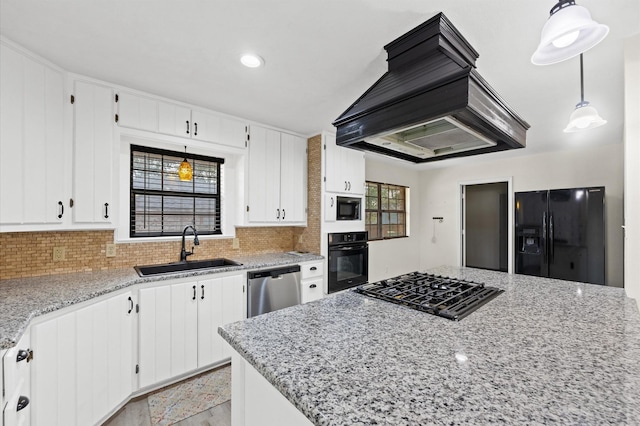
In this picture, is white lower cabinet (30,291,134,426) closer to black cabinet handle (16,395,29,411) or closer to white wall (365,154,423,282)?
black cabinet handle (16,395,29,411)

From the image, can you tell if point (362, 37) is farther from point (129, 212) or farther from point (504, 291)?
point (129, 212)

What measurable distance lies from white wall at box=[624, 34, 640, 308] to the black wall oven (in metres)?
2.41

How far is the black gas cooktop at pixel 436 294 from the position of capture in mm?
1324

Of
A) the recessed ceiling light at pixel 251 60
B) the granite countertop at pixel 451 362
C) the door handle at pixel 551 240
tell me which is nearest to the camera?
the granite countertop at pixel 451 362

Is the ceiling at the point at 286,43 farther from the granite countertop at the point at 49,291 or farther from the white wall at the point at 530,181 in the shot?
the white wall at the point at 530,181

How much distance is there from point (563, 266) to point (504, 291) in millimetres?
2788

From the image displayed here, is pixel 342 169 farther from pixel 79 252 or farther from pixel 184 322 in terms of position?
pixel 79 252

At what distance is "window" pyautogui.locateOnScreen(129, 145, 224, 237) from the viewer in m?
2.60

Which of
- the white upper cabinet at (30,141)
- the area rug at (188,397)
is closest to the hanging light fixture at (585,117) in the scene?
the area rug at (188,397)

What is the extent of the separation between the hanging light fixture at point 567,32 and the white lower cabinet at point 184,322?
2568 mm

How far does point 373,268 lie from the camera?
15.6ft

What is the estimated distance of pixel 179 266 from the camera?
272 centimetres

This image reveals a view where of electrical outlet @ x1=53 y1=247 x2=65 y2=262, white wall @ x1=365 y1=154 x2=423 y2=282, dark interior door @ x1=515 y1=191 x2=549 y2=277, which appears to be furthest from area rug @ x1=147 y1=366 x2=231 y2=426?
dark interior door @ x1=515 y1=191 x2=549 y2=277

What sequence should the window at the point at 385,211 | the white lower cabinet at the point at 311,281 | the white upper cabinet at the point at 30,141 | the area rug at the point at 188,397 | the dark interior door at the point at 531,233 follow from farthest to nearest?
the window at the point at 385,211, the dark interior door at the point at 531,233, the white lower cabinet at the point at 311,281, the area rug at the point at 188,397, the white upper cabinet at the point at 30,141
